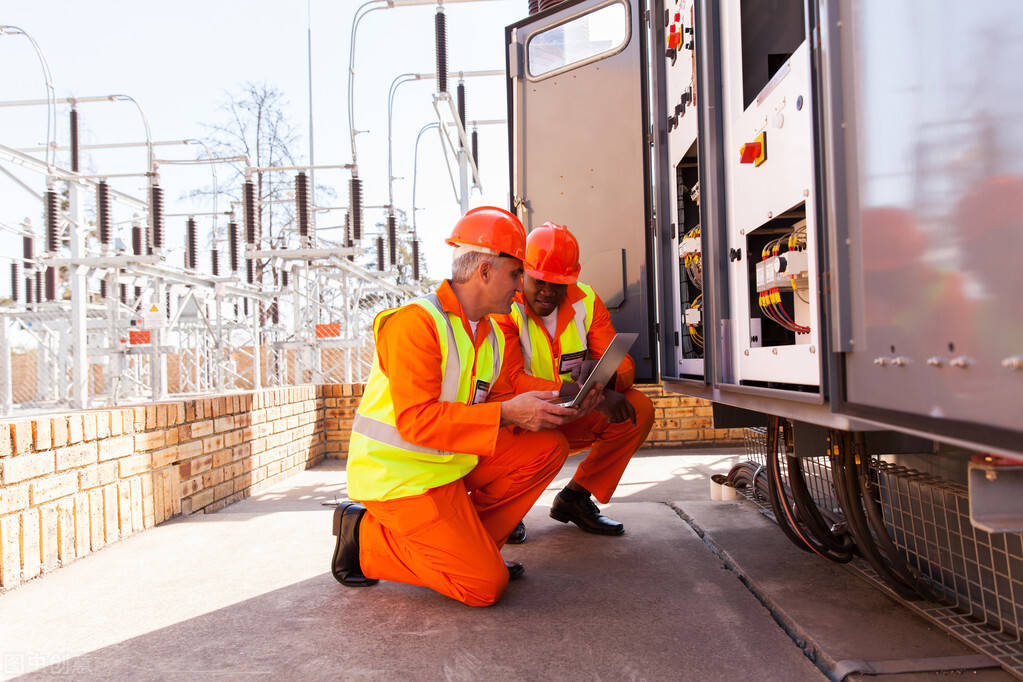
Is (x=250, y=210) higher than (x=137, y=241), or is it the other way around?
(x=137, y=241)

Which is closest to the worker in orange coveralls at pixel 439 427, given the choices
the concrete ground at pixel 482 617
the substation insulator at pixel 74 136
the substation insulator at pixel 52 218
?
the concrete ground at pixel 482 617

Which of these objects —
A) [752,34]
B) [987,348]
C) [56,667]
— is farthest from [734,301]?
[56,667]

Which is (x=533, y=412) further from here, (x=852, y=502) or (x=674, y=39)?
(x=674, y=39)

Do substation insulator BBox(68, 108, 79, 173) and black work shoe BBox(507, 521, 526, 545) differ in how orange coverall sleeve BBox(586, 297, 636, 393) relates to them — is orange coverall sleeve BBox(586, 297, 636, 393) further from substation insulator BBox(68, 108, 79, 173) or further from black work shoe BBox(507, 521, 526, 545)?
substation insulator BBox(68, 108, 79, 173)

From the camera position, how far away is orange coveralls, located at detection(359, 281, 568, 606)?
8.93 feet

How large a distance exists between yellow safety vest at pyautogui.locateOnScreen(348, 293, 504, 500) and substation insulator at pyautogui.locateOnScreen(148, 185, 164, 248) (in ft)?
28.6

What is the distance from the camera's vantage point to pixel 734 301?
280cm

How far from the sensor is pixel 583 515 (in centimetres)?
394

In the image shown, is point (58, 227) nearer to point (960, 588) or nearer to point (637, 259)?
point (637, 259)

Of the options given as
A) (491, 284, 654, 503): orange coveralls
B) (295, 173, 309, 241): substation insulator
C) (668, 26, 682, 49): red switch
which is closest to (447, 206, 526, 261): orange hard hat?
(491, 284, 654, 503): orange coveralls

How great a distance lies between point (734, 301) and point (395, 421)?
4.41 ft

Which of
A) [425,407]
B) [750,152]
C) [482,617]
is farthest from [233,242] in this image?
[750,152]

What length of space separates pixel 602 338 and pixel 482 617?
1802 mm

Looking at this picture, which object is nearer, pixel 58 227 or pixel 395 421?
pixel 395 421
